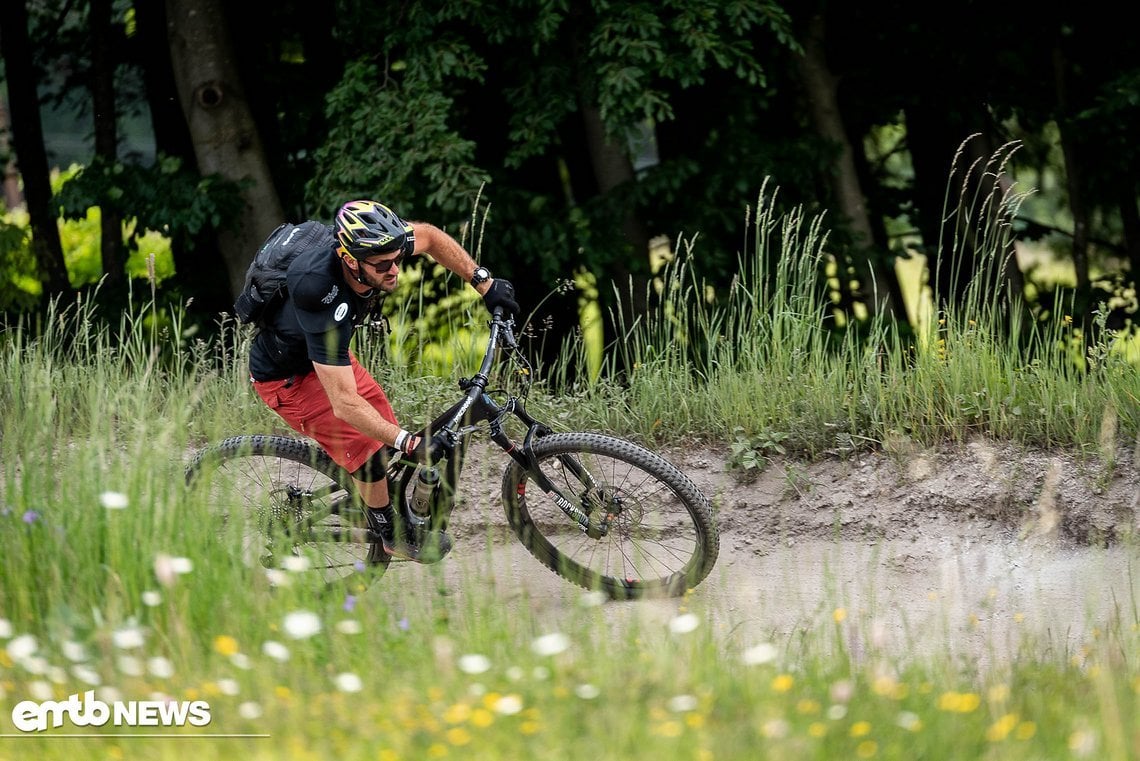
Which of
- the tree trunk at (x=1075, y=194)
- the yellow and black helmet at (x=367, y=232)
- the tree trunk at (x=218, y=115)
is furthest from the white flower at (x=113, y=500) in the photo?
the tree trunk at (x=1075, y=194)

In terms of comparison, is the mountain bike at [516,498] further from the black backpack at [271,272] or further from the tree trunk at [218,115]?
the tree trunk at [218,115]

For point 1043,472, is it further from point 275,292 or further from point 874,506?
point 275,292

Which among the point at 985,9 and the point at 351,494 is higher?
the point at 985,9

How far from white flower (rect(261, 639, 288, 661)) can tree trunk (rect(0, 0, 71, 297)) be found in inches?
308

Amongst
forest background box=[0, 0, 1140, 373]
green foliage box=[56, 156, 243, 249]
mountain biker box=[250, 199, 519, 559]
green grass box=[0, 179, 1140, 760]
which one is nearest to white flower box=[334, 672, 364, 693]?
green grass box=[0, 179, 1140, 760]

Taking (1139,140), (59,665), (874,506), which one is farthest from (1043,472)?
(1139,140)

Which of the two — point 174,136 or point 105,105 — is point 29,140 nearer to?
point 105,105

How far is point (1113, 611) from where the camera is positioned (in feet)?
17.5

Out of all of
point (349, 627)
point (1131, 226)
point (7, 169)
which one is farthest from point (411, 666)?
point (7, 169)

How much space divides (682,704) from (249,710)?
1.18 m

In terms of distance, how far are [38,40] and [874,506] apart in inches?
361

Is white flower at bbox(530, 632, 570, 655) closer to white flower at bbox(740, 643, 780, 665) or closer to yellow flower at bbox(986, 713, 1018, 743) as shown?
white flower at bbox(740, 643, 780, 665)

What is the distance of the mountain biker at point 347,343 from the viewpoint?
185 inches

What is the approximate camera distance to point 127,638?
12.4 feet
